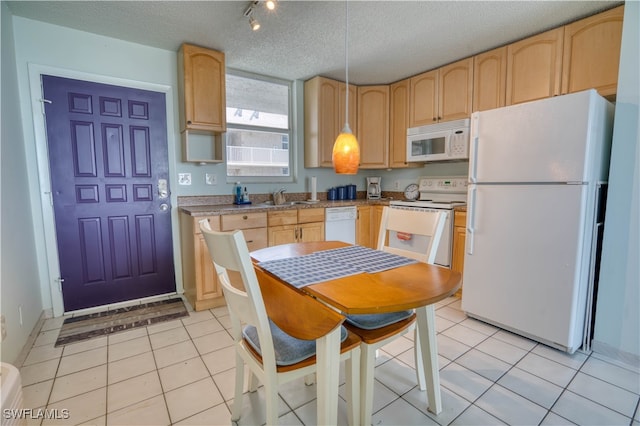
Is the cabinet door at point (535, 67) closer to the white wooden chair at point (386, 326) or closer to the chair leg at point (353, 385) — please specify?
the white wooden chair at point (386, 326)

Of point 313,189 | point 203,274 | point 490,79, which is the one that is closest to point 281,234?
point 203,274

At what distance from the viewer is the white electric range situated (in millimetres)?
2992

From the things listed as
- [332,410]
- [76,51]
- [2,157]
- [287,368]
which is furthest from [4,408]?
[76,51]

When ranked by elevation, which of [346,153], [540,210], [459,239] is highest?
[346,153]

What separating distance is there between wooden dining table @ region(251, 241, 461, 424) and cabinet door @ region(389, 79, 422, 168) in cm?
253

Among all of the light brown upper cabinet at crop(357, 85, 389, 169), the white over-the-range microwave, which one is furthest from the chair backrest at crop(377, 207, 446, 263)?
the light brown upper cabinet at crop(357, 85, 389, 169)

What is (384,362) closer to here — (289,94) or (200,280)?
(200,280)

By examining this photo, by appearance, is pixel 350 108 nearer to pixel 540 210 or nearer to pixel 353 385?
pixel 540 210

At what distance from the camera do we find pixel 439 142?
3.27 metres

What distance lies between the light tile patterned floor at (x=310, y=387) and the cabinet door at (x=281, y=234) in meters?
1.03

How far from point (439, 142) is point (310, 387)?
2688mm

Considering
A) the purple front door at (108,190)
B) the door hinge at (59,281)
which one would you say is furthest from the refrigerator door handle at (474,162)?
the door hinge at (59,281)

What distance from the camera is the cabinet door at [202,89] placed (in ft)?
9.00

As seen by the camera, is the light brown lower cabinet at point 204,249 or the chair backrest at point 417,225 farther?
the light brown lower cabinet at point 204,249
